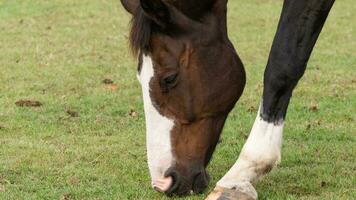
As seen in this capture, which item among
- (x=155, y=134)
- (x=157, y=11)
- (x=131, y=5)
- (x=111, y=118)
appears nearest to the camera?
(x=157, y=11)

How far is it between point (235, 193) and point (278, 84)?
0.65 metres

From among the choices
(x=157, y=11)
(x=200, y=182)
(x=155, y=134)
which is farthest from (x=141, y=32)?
(x=200, y=182)

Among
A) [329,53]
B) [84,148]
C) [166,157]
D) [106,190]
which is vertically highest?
[166,157]

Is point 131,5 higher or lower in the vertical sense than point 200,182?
higher

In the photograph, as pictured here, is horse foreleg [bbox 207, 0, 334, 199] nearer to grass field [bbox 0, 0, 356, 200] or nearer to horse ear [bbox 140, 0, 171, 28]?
grass field [bbox 0, 0, 356, 200]

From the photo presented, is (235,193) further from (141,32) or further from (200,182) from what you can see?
(141,32)

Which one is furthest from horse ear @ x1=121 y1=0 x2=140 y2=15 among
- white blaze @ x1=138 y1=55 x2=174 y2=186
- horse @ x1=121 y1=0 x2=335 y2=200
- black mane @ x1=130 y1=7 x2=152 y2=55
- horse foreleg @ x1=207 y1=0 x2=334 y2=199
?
horse foreleg @ x1=207 y1=0 x2=334 y2=199

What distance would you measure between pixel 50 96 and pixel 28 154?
7.74 feet

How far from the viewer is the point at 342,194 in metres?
4.56

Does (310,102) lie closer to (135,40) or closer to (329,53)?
(329,53)

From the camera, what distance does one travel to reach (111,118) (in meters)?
7.09

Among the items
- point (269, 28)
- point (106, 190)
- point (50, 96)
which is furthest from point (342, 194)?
point (269, 28)

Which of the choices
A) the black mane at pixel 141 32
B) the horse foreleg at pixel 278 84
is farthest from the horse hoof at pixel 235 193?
the black mane at pixel 141 32

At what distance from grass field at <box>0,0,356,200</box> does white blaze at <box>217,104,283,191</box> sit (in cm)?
24
